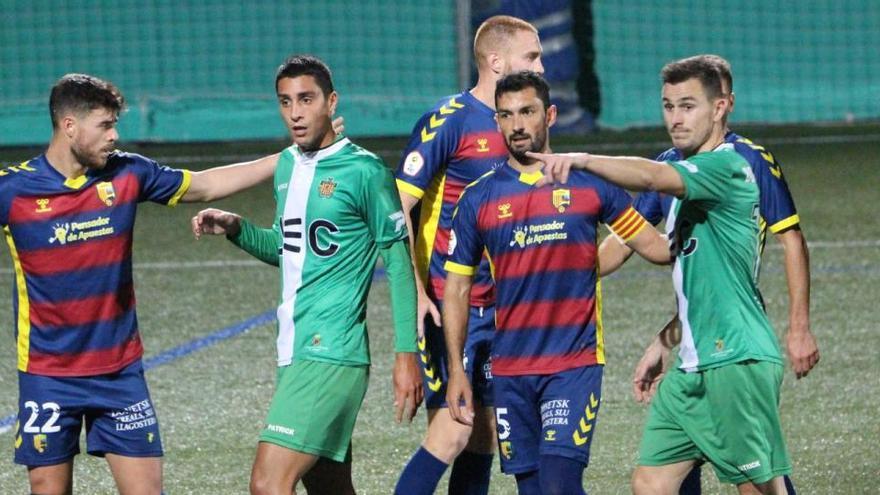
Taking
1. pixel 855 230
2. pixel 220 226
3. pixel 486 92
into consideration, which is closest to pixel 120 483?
pixel 220 226

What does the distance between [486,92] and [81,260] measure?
1863mm

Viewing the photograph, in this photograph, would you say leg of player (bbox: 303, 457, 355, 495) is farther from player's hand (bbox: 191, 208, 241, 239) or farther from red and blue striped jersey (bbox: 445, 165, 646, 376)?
player's hand (bbox: 191, 208, 241, 239)

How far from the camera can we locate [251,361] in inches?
378

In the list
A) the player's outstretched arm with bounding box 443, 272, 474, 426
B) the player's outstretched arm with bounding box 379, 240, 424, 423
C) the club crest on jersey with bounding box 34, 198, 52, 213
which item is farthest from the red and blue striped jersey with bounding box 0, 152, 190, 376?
the player's outstretched arm with bounding box 443, 272, 474, 426

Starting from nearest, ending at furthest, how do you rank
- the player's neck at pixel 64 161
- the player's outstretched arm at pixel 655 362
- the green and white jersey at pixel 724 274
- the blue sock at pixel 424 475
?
the green and white jersey at pixel 724 274 → the player's neck at pixel 64 161 → the player's outstretched arm at pixel 655 362 → the blue sock at pixel 424 475

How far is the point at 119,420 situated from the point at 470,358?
1.45m

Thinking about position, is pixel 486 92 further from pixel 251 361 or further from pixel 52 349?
pixel 251 361

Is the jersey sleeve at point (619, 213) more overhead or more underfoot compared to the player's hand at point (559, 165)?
more underfoot

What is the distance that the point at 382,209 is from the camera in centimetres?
559

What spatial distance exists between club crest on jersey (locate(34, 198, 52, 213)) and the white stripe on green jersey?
0.83 m

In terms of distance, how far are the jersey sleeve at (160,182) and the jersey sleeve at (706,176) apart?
188 cm

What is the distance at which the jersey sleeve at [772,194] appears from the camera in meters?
5.56

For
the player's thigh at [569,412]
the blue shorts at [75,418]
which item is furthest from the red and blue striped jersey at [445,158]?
the blue shorts at [75,418]

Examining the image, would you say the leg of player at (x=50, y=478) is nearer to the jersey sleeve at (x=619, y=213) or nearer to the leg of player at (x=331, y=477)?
the leg of player at (x=331, y=477)
